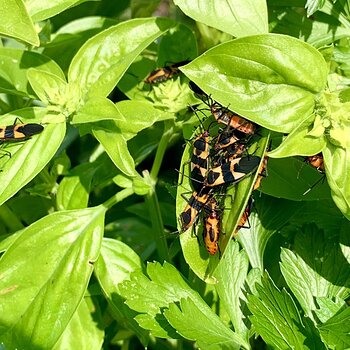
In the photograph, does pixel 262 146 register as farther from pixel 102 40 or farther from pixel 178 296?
pixel 102 40

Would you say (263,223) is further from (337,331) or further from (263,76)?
(263,76)

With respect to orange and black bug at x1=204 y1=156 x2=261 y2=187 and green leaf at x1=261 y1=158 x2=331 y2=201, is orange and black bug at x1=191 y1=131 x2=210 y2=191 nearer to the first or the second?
orange and black bug at x1=204 y1=156 x2=261 y2=187

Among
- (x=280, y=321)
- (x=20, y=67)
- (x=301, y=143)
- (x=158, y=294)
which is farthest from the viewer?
(x=20, y=67)

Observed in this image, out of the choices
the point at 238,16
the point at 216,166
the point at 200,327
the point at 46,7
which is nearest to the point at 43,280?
the point at 200,327

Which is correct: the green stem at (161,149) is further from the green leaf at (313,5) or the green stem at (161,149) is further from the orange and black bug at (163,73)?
the green leaf at (313,5)

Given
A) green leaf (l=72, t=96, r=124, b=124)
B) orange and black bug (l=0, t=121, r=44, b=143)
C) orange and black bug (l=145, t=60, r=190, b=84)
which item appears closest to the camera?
green leaf (l=72, t=96, r=124, b=124)

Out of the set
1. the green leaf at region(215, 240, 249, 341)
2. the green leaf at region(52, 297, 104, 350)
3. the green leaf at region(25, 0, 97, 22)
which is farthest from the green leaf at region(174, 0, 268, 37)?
the green leaf at region(52, 297, 104, 350)

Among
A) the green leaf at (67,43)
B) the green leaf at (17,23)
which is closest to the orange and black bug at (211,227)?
the green leaf at (17,23)
